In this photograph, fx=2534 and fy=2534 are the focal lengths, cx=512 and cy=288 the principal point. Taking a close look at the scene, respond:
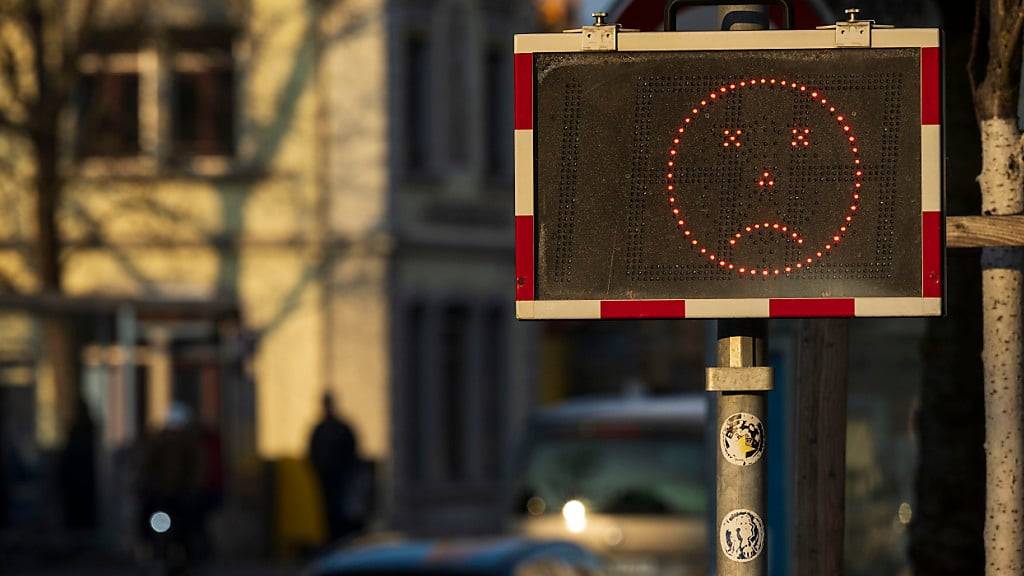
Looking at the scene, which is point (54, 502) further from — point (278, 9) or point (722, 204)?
point (722, 204)

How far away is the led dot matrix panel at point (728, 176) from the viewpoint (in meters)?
5.45

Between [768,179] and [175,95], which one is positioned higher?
[175,95]

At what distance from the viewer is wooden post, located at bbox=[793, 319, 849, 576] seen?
7.31 metres

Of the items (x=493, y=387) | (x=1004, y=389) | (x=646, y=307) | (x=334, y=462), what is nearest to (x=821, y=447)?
(x=1004, y=389)

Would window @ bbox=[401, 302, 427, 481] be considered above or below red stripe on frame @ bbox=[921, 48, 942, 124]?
below

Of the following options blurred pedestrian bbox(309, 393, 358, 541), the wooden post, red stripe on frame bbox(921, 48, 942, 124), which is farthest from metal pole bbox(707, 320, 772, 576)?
blurred pedestrian bbox(309, 393, 358, 541)

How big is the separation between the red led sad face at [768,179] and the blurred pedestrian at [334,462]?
19.5m

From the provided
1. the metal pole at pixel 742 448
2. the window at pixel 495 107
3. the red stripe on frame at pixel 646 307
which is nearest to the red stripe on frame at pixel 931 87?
the metal pole at pixel 742 448

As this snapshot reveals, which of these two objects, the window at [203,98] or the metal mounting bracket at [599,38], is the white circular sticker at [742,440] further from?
the window at [203,98]

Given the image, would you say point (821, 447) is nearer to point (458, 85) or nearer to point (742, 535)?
point (742, 535)

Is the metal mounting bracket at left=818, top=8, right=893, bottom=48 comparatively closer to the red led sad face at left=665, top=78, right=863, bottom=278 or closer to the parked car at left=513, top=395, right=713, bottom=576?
the red led sad face at left=665, top=78, right=863, bottom=278

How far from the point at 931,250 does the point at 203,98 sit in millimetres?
25855

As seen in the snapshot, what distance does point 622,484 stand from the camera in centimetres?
1828

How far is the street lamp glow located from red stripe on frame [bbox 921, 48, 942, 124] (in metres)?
12.5
